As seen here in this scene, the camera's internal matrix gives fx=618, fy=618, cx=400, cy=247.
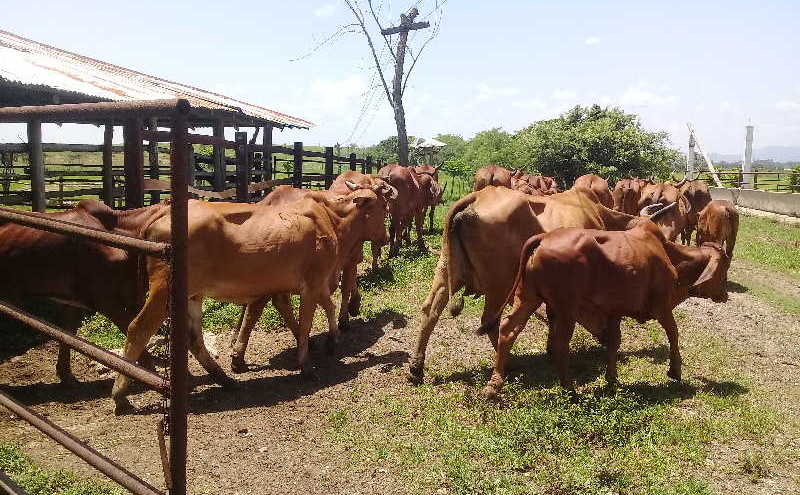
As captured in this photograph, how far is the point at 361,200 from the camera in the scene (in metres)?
7.88

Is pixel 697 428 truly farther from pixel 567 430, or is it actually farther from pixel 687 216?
pixel 687 216

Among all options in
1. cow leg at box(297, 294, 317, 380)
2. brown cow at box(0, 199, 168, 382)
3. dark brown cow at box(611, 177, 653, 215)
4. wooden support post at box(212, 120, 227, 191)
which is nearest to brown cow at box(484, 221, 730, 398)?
cow leg at box(297, 294, 317, 380)

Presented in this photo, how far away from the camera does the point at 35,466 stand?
166 inches

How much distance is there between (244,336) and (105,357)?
466cm

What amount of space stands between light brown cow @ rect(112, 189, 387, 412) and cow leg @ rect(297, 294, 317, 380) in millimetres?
11

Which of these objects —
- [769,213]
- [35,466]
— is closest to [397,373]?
[35,466]

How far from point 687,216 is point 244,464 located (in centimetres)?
1118

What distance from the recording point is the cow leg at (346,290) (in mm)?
8391

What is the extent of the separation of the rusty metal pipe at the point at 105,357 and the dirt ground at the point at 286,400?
194 cm

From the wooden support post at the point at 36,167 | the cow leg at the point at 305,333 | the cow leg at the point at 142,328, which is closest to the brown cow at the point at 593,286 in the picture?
the cow leg at the point at 305,333

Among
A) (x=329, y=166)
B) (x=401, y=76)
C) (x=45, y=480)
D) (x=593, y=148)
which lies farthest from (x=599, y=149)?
(x=45, y=480)

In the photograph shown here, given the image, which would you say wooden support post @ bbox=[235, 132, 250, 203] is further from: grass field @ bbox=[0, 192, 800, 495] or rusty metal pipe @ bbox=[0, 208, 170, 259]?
rusty metal pipe @ bbox=[0, 208, 170, 259]

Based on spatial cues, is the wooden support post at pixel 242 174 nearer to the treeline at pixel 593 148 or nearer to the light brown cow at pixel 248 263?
the light brown cow at pixel 248 263

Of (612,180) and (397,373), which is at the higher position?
(612,180)
